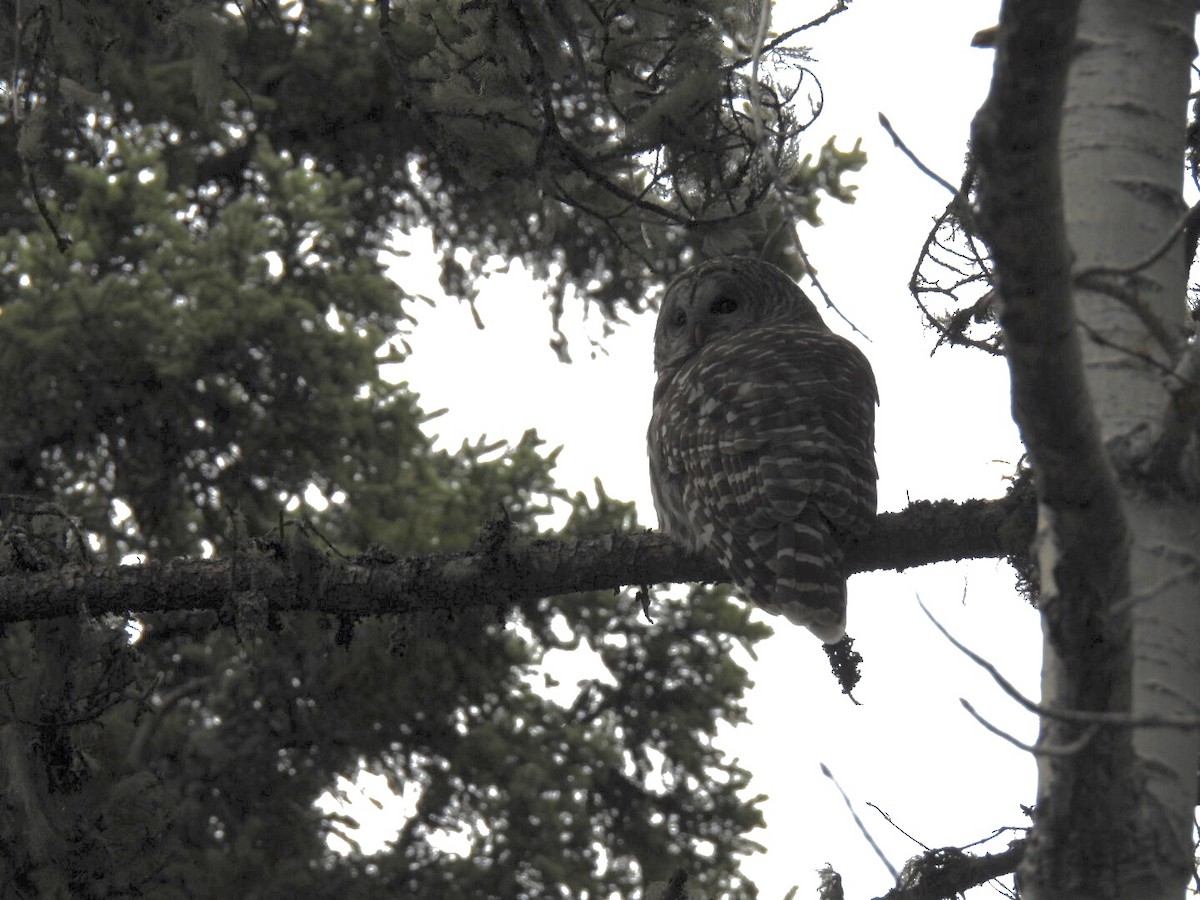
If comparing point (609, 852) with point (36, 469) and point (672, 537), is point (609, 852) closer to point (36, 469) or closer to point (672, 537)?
point (36, 469)

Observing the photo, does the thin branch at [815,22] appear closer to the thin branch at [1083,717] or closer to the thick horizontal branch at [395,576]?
the thick horizontal branch at [395,576]

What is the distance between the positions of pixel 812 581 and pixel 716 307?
2258mm

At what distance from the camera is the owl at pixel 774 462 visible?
4.17 m

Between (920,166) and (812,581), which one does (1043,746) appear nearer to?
(920,166)

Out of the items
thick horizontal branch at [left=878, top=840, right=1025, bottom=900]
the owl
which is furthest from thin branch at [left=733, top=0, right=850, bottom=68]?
thick horizontal branch at [left=878, top=840, right=1025, bottom=900]

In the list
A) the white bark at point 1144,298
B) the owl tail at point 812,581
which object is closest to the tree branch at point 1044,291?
the white bark at point 1144,298

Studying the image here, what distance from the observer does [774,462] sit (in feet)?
14.7

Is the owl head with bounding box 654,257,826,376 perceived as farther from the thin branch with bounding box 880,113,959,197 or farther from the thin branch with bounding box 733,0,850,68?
the thin branch with bounding box 880,113,959,197

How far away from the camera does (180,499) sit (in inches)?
372

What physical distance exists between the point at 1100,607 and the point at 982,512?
1.94m

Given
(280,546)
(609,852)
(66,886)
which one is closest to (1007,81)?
(280,546)

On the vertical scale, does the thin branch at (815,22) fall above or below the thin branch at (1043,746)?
above

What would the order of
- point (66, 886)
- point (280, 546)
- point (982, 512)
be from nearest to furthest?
point (982, 512), point (280, 546), point (66, 886)

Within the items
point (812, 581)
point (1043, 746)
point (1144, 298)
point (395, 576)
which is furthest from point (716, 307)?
point (1043, 746)
